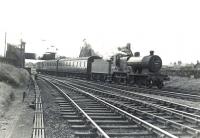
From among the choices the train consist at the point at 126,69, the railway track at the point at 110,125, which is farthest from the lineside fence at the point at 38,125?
the train consist at the point at 126,69

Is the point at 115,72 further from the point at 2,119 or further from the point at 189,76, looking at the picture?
the point at 2,119

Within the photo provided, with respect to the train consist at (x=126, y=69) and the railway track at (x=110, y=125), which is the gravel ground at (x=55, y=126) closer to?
the railway track at (x=110, y=125)

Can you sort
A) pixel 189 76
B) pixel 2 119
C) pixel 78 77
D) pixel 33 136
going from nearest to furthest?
→ 1. pixel 33 136
2. pixel 2 119
3. pixel 189 76
4. pixel 78 77

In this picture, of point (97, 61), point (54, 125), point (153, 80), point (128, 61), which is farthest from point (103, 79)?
point (54, 125)

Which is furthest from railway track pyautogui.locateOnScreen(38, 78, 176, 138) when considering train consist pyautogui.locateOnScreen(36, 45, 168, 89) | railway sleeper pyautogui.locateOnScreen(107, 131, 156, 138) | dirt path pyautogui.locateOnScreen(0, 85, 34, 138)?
train consist pyautogui.locateOnScreen(36, 45, 168, 89)

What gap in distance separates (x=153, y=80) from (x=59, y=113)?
15.6m

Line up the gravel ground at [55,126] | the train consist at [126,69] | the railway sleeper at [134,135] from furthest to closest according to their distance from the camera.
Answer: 1. the train consist at [126,69]
2. the gravel ground at [55,126]
3. the railway sleeper at [134,135]

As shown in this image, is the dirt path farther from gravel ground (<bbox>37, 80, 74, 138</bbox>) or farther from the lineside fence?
gravel ground (<bbox>37, 80, 74, 138</bbox>)

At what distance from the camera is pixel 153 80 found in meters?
26.8

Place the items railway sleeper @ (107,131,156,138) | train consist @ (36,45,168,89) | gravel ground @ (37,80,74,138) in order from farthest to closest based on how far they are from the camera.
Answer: train consist @ (36,45,168,89)
gravel ground @ (37,80,74,138)
railway sleeper @ (107,131,156,138)

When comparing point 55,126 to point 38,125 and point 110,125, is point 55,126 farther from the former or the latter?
point 110,125

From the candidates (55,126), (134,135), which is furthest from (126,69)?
(134,135)

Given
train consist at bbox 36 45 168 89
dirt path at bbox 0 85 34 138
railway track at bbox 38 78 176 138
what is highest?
train consist at bbox 36 45 168 89

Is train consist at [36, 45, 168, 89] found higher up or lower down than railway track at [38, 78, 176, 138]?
higher up
